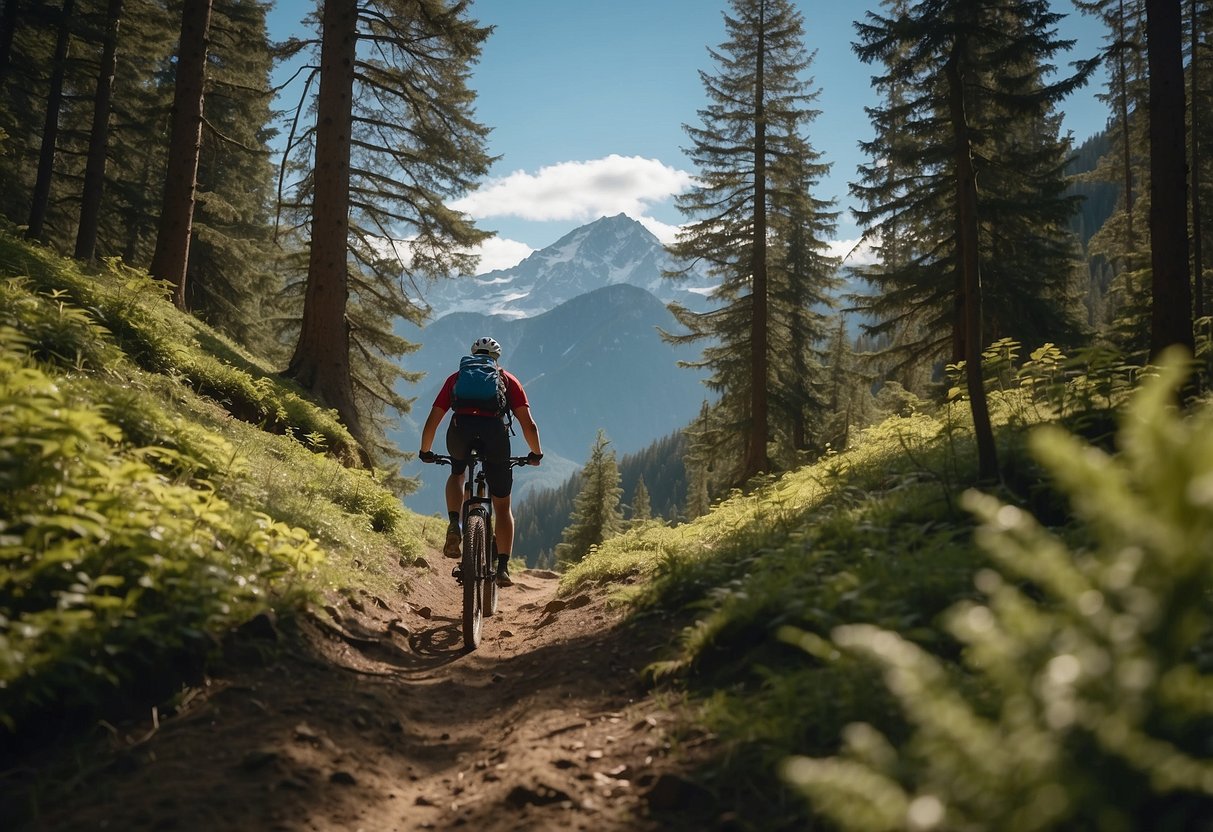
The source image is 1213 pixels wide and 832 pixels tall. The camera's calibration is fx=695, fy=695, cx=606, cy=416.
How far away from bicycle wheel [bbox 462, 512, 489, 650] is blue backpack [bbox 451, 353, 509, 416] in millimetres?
1057

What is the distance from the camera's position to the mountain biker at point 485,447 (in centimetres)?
680

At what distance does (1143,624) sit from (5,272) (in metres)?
9.52

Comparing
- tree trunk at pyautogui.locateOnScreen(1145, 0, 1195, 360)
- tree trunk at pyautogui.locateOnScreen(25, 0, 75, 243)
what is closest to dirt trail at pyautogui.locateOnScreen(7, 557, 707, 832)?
tree trunk at pyautogui.locateOnScreen(1145, 0, 1195, 360)

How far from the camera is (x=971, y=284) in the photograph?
5.96 meters

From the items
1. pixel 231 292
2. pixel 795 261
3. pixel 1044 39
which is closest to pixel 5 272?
pixel 1044 39

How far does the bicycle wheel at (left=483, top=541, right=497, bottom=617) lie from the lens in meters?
6.98

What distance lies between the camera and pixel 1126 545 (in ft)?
4.04

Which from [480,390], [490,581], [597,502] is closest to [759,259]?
[480,390]

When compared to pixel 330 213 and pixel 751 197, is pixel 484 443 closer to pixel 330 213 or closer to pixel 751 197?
pixel 330 213

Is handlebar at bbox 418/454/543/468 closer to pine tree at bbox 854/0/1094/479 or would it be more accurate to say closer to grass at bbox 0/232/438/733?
grass at bbox 0/232/438/733

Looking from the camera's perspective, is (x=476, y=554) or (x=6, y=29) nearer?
(x=476, y=554)

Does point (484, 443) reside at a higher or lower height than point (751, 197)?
lower

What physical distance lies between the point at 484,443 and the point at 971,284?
4.63m

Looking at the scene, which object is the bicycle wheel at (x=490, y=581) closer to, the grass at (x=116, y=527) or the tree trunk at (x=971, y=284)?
the grass at (x=116, y=527)
